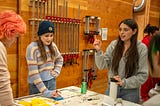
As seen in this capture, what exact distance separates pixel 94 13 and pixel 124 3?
1.04 metres

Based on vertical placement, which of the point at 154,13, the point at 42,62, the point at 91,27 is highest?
the point at 154,13

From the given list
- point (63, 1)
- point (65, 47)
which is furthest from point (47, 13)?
point (65, 47)

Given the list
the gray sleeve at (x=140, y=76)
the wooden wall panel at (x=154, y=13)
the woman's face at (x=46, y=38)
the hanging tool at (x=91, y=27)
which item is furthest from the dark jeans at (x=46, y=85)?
the wooden wall panel at (x=154, y=13)

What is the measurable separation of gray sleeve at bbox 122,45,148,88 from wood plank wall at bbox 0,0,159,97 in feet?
4.55

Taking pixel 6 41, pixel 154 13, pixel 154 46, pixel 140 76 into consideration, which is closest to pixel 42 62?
pixel 6 41

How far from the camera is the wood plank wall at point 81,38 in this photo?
8.87 feet

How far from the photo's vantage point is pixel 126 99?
2.16 m

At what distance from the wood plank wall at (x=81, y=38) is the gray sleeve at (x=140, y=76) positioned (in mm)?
1386

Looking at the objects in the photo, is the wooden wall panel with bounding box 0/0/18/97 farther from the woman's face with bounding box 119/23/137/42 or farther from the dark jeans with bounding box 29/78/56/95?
the woman's face with bounding box 119/23/137/42

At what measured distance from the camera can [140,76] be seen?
7.09 ft

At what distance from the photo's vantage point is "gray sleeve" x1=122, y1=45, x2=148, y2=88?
210 cm

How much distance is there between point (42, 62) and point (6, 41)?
0.81 meters

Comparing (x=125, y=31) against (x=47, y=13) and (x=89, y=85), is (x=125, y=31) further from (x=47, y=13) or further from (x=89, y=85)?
(x=89, y=85)

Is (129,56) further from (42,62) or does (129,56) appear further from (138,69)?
(42,62)
